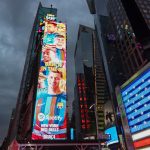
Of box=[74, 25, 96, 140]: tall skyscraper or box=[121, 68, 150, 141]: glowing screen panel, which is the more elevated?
box=[74, 25, 96, 140]: tall skyscraper

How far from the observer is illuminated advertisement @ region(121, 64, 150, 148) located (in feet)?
59.7

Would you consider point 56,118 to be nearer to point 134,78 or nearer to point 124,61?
point 134,78

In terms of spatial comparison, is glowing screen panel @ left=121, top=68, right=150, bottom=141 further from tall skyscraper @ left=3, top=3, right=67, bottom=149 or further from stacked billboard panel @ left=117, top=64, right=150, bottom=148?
tall skyscraper @ left=3, top=3, right=67, bottom=149

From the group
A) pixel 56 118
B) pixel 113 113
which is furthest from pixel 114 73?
pixel 56 118

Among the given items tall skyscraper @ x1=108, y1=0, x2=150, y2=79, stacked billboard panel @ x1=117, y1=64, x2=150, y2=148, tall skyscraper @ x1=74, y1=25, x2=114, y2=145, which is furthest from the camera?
tall skyscraper @ x1=74, y1=25, x2=114, y2=145

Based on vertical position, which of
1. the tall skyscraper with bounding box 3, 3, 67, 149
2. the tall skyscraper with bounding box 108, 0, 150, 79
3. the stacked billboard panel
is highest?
the tall skyscraper with bounding box 108, 0, 150, 79

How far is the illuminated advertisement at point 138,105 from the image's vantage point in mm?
18188

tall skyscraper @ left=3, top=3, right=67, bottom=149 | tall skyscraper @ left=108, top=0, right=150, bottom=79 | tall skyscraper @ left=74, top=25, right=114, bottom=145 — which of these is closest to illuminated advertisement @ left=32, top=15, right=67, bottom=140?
tall skyscraper @ left=3, top=3, right=67, bottom=149

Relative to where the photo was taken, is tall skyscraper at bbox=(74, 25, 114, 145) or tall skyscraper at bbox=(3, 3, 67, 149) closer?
tall skyscraper at bbox=(3, 3, 67, 149)

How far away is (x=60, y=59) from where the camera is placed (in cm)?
4550

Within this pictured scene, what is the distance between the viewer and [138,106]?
19609 mm

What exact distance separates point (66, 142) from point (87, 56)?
151935mm

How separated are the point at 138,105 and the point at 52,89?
24.3m

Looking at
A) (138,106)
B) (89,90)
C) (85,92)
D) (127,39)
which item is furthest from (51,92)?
(89,90)
